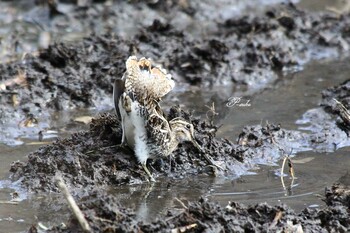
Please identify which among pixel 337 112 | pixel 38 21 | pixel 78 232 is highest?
pixel 78 232

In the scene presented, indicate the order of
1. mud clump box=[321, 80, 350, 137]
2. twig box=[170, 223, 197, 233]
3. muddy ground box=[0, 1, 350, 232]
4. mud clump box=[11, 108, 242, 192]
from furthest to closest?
mud clump box=[321, 80, 350, 137], mud clump box=[11, 108, 242, 192], muddy ground box=[0, 1, 350, 232], twig box=[170, 223, 197, 233]

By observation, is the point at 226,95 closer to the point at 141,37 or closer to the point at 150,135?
the point at 141,37

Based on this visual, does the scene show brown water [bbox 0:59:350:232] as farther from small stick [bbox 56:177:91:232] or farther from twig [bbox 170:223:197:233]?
small stick [bbox 56:177:91:232]

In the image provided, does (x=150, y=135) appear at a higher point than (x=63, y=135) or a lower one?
higher

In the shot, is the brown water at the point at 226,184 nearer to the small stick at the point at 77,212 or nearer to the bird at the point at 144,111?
the bird at the point at 144,111

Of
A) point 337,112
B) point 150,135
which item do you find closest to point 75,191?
point 150,135

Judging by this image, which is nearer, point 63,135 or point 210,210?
point 210,210

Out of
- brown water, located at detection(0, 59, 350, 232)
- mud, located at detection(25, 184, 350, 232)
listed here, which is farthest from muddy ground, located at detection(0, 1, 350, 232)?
brown water, located at detection(0, 59, 350, 232)

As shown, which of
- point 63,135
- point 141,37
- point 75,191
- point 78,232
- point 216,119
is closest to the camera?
point 78,232
